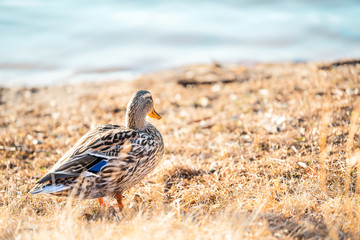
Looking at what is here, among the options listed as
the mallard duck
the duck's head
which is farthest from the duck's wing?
the duck's head

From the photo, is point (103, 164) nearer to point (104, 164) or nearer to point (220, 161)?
point (104, 164)

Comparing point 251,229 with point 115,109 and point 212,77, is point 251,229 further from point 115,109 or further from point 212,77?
point 212,77

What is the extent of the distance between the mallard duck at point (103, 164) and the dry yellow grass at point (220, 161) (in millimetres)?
212

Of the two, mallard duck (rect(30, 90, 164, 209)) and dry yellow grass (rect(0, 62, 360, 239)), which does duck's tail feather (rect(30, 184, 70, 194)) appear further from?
dry yellow grass (rect(0, 62, 360, 239))

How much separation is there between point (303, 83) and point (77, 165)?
5362mm

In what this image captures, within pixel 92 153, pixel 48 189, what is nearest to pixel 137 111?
pixel 92 153

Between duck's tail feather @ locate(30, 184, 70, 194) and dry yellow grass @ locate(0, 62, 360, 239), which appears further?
duck's tail feather @ locate(30, 184, 70, 194)

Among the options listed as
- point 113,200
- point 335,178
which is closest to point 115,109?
point 113,200

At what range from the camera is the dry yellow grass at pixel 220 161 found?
10.0 ft

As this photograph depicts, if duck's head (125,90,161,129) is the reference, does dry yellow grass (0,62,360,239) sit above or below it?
below

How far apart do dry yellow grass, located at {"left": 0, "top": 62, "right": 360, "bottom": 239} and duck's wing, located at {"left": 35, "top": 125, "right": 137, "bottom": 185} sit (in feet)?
1.01

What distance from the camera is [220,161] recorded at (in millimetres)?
4758

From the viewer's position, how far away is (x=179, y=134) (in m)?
6.01

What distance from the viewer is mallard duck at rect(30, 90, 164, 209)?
332 centimetres
